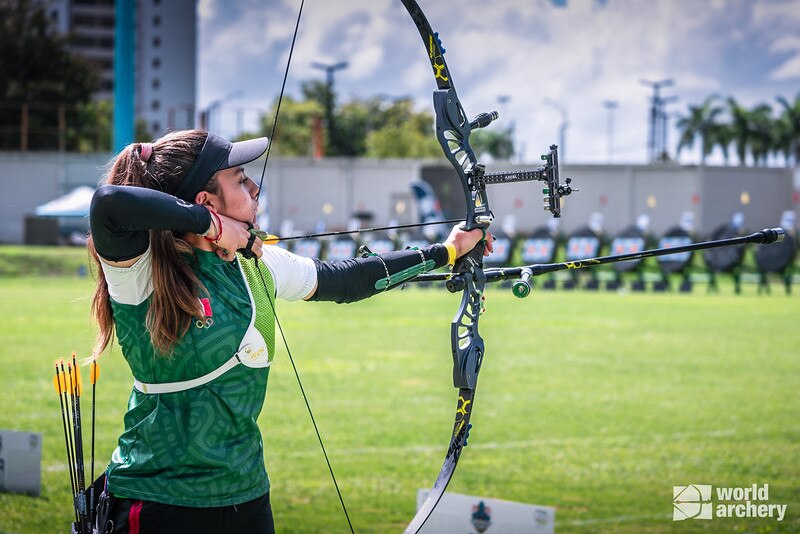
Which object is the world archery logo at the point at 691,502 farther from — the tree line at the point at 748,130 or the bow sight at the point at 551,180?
the tree line at the point at 748,130

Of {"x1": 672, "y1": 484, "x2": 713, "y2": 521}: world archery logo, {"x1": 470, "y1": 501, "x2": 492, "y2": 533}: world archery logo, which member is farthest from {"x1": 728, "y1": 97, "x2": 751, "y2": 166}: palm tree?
{"x1": 470, "y1": 501, "x2": 492, "y2": 533}: world archery logo

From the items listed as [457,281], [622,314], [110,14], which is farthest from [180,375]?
[110,14]

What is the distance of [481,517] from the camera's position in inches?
143

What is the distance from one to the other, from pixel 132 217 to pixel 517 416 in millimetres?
5541

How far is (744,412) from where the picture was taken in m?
7.42

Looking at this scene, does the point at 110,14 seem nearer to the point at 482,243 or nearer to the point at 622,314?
the point at 622,314

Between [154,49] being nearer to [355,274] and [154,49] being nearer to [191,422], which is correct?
[355,274]

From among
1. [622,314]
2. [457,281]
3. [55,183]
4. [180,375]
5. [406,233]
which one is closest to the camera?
[180,375]

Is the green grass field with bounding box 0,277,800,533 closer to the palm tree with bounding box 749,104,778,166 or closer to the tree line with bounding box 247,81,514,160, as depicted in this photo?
the tree line with bounding box 247,81,514,160

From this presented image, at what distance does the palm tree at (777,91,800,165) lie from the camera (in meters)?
48.4

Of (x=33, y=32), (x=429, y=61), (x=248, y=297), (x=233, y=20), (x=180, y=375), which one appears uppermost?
(x=33, y=32)

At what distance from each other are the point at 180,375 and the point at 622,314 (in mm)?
13972

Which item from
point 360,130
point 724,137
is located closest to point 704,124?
point 724,137

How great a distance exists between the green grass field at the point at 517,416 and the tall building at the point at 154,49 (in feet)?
6.98
